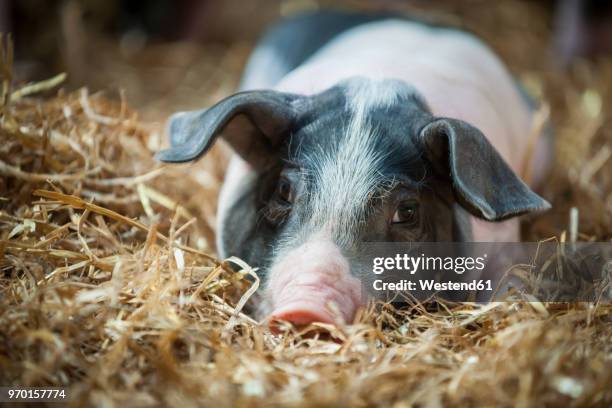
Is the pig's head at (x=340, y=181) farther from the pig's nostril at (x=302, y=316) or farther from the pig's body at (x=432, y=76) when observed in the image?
the pig's body at (x=432, y=76)

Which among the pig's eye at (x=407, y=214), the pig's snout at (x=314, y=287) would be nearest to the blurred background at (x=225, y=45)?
the pig's eye at (x=407, y=214)

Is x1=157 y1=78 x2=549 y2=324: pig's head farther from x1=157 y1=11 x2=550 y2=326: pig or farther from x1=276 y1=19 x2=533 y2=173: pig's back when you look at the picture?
x1=276 y1=19 x2=533 y2=173: pig's back

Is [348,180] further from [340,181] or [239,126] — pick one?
[239,126]

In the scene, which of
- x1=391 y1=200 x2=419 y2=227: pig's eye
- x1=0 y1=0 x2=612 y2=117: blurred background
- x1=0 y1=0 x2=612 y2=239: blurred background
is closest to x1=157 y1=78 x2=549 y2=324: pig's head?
x1=391 y1=200 x2=419 y2=227: pig's eye

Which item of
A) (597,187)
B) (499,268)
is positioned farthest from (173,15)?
(499,268)

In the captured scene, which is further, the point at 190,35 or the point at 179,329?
the point at 190,35

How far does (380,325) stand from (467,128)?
25.1 inches

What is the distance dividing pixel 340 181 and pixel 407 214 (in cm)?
23

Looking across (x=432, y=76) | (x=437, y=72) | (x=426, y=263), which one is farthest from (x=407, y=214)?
(x=437, y=72)

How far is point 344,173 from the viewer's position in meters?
2.22

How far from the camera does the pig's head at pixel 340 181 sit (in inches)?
82.1

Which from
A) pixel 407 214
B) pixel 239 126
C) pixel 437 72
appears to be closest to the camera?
pixel 407 214

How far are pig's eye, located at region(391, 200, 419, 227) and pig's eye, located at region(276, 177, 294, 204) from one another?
325 mm

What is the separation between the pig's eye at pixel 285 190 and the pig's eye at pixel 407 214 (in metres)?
0.33
